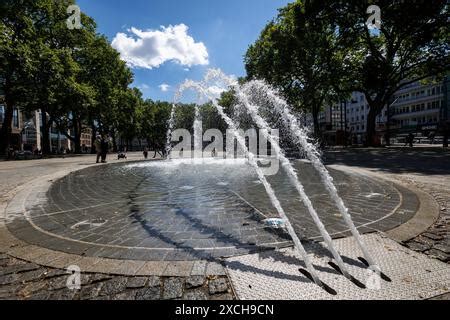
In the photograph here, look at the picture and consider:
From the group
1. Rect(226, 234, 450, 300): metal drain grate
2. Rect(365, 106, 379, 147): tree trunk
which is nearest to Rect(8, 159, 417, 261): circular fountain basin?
Rect(226, 234, 450, 300): metal drain grate

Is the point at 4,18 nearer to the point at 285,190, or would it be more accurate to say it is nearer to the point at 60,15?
the point at 60,15

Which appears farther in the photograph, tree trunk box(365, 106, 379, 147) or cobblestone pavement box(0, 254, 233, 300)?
tree trunk box(365, 106, 379, 147)

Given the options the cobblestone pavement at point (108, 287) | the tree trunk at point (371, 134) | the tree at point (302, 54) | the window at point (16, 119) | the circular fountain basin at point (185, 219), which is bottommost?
the cobblestone pavement at point (108, 287)

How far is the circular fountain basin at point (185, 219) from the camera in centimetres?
362

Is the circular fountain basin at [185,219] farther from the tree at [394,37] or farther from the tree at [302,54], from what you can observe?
the tree at [302,54]

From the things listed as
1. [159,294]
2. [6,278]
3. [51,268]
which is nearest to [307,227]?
[159,294]

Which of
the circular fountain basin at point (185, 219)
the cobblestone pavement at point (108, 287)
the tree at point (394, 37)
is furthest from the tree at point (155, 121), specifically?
the cobblestone pavement at point (108, 287)

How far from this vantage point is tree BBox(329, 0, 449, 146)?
75.6ft

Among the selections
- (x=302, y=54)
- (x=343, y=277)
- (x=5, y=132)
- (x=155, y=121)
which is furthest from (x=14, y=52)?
(x=155, y=121)

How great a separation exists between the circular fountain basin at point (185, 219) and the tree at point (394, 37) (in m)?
23.0

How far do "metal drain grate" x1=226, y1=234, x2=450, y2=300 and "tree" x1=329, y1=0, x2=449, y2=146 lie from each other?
27.2m

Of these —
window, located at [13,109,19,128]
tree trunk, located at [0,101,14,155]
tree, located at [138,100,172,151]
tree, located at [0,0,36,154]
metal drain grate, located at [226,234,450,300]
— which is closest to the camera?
metal drain grate, located at [226,234,450,300]

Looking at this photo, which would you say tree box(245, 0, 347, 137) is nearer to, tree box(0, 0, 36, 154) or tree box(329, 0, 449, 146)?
tree box(329, 0, 449, 146)

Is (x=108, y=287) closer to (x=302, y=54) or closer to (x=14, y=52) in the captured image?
(x=14, y=52)
